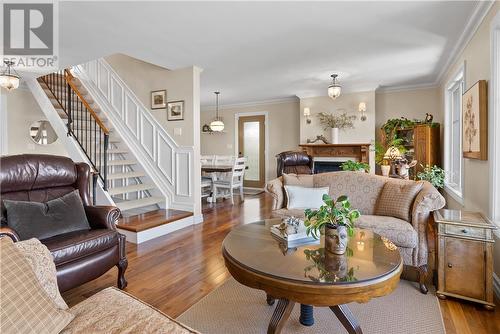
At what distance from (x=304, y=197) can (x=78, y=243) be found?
7.28ft

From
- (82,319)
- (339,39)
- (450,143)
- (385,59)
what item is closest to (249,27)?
(339,39)

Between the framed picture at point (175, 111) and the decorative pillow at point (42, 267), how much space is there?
357 centimetres

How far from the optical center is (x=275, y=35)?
341 cm

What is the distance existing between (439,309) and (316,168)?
480 cm

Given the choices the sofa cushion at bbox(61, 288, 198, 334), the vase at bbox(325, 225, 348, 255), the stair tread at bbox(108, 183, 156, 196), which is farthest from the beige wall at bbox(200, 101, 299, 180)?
the sofa cushion at bbox(61, 288, 198, 334)

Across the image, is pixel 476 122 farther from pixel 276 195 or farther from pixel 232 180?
pixel 232 180

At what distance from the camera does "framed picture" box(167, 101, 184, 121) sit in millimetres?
4688

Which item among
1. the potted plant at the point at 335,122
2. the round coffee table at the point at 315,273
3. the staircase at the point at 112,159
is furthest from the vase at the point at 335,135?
the round coffee table at the point at 315,273

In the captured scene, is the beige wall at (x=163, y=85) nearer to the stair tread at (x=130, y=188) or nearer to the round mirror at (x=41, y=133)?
the stair tread at (x=130, y=188)

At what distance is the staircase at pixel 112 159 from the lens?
4.43 m

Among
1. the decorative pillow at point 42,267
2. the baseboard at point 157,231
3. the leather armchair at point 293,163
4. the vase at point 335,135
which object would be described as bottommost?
the baseboard at point 157,231

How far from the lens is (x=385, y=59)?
169 inches

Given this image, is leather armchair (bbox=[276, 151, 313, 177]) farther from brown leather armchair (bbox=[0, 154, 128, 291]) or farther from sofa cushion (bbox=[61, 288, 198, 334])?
sofa cushion (bbox=[61, 288, 198, 334])

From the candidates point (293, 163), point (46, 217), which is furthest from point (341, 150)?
point (46, 217)
